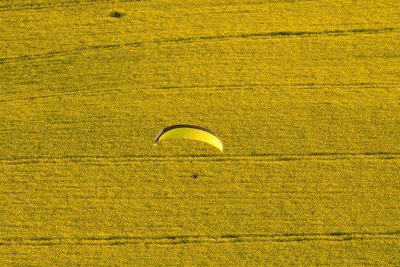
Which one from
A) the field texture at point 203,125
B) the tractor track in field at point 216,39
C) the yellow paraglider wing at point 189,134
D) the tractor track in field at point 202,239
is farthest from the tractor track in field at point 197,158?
the tractor track in field at point 216,39

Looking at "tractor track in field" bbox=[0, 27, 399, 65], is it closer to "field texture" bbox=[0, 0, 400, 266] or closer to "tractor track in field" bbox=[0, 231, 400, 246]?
"field texture" bbox=[0, 0, 400, 266]

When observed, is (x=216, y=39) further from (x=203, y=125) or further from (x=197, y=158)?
(x=197, y=158)

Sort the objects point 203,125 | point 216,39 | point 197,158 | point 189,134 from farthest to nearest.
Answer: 1. point 216,39
2. point 203,125
3. point 197,158
4. point 189,134

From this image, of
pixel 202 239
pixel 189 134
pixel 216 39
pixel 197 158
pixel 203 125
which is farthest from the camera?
pixel 216 39

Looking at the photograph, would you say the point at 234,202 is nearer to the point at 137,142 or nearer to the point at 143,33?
the point at 137,142

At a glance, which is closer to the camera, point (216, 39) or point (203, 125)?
point (203, 125)

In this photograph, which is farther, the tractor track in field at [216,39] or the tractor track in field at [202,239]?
the tractor track in field at [216,39]

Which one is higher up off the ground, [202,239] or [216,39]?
[216,39]

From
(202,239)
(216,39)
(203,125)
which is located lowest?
(202,239)

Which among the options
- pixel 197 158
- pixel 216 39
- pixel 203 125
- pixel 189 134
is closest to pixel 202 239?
pixel 197 158

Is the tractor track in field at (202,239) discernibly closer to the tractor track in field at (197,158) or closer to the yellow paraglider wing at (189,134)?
the tractor track in field at (197,158)
